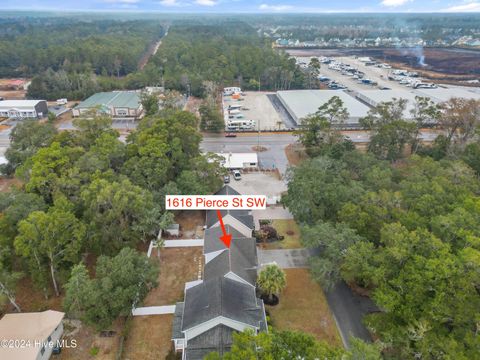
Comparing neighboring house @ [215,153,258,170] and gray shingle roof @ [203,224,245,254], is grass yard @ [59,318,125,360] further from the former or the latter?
neighboring house @ [215,153,258,170]

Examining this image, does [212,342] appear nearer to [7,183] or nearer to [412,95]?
[7,183]

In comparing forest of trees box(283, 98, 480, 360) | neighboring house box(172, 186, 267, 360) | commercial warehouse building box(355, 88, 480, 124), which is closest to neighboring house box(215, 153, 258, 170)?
forest of trees box(283, 98, 480, 360)

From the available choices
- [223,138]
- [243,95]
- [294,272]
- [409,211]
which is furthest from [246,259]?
[243,95]

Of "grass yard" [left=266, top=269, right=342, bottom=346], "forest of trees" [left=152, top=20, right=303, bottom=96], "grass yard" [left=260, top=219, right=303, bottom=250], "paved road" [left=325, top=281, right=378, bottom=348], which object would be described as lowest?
"grass yard" [left=266, top=269, right=342, bottom=346]

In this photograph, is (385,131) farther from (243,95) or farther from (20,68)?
(20,68)

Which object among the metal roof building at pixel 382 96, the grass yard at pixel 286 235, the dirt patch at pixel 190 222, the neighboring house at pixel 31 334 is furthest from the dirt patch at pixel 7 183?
the metal roof building at pixel 382 96

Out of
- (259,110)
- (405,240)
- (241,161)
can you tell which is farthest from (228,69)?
(405,240)

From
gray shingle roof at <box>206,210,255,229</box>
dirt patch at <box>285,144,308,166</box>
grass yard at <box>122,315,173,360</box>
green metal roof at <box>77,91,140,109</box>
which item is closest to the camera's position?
grass yard at <box>122,315,173,360</box>
